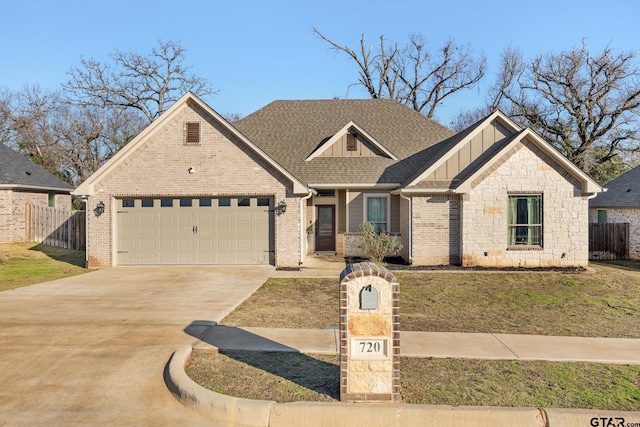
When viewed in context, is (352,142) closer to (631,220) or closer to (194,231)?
(194,231)

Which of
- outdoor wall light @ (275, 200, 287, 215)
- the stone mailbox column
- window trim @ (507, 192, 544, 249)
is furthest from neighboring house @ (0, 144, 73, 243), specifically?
window trim @ (507, 192, 544, 249)

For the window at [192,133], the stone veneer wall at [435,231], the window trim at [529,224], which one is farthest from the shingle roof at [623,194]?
the window at [192,133]

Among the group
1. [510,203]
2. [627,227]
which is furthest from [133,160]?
[627,227]

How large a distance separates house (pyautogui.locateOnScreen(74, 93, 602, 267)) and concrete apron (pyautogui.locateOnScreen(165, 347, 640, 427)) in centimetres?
1051

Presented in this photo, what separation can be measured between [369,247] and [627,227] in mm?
11847

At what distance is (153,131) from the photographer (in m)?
15.0

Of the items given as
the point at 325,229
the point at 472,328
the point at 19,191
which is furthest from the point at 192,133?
the point at 19,191

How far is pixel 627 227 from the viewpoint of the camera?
59.9 feet

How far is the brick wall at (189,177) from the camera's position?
15.0m

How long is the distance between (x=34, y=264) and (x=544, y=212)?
1854 centimetres

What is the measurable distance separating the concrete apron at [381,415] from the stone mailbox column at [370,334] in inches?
8.6

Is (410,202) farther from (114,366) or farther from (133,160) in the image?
(114,366)

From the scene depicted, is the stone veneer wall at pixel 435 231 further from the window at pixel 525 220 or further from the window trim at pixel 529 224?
the window at pixel 525 220

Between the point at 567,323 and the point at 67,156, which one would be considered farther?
the point at 67,156
